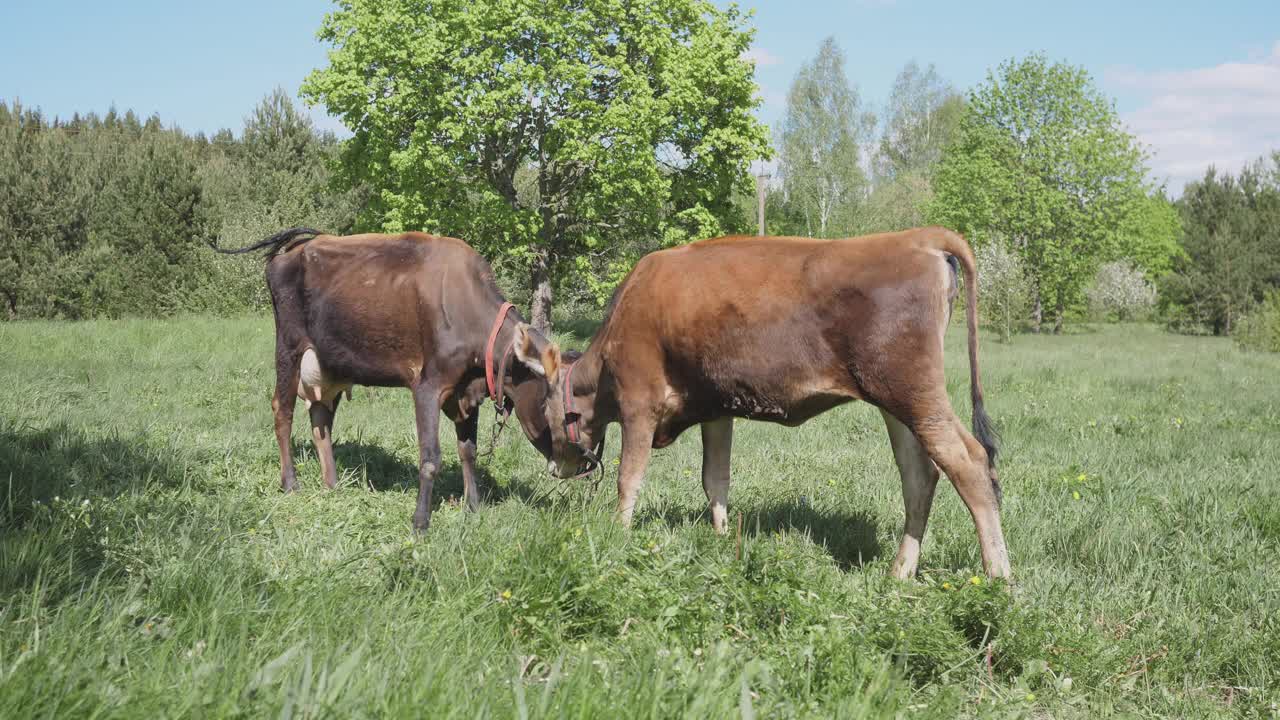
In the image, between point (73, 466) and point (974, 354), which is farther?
point (73, 466)

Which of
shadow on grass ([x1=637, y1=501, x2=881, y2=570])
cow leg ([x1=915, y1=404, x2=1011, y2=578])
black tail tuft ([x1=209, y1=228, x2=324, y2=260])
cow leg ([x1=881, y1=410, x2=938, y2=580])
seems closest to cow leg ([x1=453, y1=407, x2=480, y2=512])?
shadow on grass ([x1=637, y1=501, x2=881, y2=570])

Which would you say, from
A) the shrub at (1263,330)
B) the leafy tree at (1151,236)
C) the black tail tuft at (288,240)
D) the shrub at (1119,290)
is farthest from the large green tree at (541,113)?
the shrub at (1119,290)

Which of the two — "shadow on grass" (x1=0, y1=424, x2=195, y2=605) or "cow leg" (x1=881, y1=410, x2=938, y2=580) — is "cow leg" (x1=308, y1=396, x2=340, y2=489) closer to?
"shadow on grass" (x1=0, y1=424, x2=195, y2=605)

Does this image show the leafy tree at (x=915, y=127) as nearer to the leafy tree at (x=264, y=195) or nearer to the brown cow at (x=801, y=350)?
the leafy tree at (x=264, y=195)

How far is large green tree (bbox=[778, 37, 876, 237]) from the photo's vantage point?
180 ft

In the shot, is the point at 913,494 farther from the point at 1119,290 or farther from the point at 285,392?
the point at 1119,290

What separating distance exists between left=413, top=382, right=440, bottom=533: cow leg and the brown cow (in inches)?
49.1

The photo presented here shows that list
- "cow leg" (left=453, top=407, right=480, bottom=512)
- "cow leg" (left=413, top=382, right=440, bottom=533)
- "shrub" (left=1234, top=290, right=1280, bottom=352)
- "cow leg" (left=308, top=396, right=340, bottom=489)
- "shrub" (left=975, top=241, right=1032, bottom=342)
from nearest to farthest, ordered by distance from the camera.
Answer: "cow leg" (left=413, top=382, right=440, bottom=533), "cow leg" (left=453, top=407, right=480, bottom=512), "cow leg" (left=308, top=396, right=340, bottom=489), "shrub" (left=1234, top=290, right=1280, bottom=352), "shrub" (left=975, top=241, right=1032, bottom=342)

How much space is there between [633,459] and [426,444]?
1.56 m

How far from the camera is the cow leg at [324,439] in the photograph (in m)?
7.05

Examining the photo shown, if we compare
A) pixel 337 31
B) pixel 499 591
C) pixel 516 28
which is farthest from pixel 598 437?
pixel 337 31

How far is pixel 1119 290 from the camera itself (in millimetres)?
53469

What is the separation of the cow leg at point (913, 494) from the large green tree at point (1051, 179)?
4027 cm

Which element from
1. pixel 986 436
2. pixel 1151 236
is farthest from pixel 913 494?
pixel 1151 236
